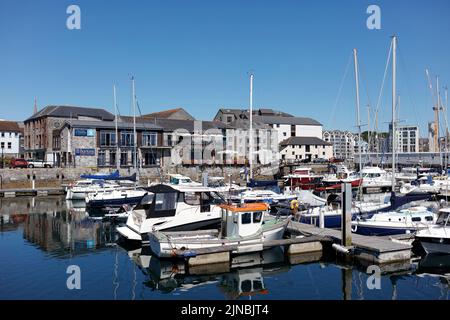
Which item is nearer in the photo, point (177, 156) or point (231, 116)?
point (177, 156)

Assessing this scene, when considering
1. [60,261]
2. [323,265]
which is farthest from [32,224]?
[323,265]

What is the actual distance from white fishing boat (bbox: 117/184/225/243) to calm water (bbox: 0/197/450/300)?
132 centimetres

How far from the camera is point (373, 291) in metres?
15.7

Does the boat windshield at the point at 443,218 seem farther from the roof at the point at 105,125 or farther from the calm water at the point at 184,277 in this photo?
the roof at the point at 105,125

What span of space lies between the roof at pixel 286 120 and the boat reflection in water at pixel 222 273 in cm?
7723

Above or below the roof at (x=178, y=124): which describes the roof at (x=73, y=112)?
above

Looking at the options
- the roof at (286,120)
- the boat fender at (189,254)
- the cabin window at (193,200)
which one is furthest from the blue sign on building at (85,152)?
the boat fender at (189,254)

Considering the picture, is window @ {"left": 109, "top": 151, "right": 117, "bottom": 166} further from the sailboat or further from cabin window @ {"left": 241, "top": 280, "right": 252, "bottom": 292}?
cabin window @ {"left": 241, "top": 280, "right": 252, "bottom": 292}

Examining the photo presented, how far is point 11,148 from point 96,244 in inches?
3071

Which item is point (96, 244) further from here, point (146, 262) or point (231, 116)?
point (231, 116)

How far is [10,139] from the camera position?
90.1 m

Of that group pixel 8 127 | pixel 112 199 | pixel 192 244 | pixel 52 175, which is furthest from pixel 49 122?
pixel 192 244

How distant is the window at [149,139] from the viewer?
221 feet

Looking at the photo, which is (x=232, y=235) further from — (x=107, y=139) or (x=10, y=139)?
(x=10, y=139)
